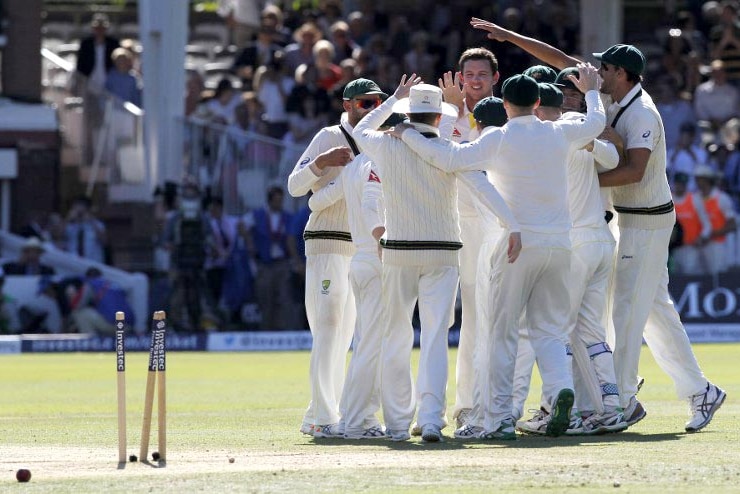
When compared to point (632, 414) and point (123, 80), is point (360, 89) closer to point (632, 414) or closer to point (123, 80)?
point (632, 414)

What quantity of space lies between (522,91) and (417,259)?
1213 millimetres

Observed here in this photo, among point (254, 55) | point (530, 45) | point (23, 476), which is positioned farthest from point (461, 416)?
point (254, 55)

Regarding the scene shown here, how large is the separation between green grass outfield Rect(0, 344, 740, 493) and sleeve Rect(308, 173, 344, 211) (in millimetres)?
1535

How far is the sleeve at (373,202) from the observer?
34.6ft

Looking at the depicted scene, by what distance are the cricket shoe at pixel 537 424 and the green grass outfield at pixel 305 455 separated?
0.34 meters

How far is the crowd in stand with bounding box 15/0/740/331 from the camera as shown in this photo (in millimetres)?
23297

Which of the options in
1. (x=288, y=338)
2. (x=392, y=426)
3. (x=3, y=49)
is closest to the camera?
(x=392, y=426)

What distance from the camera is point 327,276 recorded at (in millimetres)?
11195

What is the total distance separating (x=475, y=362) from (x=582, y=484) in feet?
9.29

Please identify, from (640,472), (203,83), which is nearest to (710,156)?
(203,83)

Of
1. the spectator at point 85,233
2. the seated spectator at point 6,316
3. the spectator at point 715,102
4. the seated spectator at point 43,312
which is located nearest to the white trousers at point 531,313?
the seated spectator at point 43,312

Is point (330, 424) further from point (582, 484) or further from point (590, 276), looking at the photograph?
point (582, 484)

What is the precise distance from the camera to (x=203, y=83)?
28266 millimetres

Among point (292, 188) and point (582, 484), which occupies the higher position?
point (292, 188)
